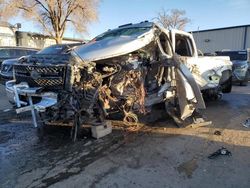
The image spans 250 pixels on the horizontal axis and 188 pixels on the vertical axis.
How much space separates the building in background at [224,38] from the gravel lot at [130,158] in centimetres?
2645

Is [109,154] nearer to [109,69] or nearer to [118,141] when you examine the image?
[118,141]

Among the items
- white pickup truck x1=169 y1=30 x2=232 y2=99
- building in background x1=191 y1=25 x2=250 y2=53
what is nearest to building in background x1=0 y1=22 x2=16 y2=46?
building in background x1=191 y1=25 x2=250 y2=53

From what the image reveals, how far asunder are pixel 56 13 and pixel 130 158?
28.3 meters

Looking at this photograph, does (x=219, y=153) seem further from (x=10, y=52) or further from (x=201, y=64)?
(x=10, y=52)

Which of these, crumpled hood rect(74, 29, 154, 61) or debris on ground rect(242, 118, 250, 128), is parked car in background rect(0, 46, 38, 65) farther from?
debris on ground rect(242, 118, 250, 128)

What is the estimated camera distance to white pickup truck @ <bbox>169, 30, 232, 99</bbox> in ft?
24.8

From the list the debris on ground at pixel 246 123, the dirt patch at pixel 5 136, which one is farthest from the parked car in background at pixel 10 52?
the debris on ground at pixel 246 123

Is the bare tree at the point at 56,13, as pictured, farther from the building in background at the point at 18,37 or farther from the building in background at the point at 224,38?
the building in background at the point at 224,38

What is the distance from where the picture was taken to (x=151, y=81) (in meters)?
6.25

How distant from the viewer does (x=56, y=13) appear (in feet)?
98.6

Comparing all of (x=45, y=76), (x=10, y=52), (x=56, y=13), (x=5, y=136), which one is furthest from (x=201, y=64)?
(x=56, y=13)

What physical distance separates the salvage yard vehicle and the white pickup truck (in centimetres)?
117

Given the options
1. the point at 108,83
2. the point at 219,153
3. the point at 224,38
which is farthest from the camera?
the point at 224,38

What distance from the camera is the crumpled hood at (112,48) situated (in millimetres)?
5434
